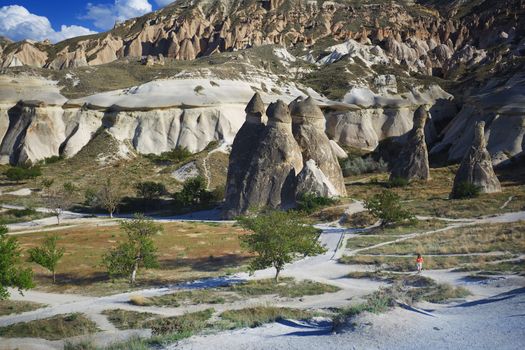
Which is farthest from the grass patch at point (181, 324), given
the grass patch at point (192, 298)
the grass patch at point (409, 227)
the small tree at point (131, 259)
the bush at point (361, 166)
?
the bush at point (361, 166)

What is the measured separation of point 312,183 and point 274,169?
11.2ft

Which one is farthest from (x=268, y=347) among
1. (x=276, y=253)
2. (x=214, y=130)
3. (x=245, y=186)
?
(x=214, y=130)

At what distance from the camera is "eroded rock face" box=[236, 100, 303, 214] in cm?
4019

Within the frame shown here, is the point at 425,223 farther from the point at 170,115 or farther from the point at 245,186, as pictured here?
the point at 170,115

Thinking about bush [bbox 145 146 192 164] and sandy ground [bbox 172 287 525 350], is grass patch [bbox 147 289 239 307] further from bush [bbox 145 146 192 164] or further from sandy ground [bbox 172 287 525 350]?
bush [bbox 145 146 192 164]

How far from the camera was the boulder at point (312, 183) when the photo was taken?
39.6 meters

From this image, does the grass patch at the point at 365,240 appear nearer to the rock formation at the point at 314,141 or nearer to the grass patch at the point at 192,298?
the grass patch at the point at 192,298

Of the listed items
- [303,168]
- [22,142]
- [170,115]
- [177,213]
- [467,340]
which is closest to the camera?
[467,340]

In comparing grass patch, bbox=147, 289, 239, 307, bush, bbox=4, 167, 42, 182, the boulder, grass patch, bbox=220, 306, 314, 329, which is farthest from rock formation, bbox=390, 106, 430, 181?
bush, bbox=4, 167, 42, 182

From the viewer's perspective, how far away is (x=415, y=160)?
48.8 metres

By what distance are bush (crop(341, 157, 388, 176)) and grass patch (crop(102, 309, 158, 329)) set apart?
4656cm

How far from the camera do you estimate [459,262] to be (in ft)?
68.5

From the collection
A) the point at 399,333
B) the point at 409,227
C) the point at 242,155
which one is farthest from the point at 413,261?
the point at 242,155

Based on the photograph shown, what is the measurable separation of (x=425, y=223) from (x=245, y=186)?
15.5 meters
